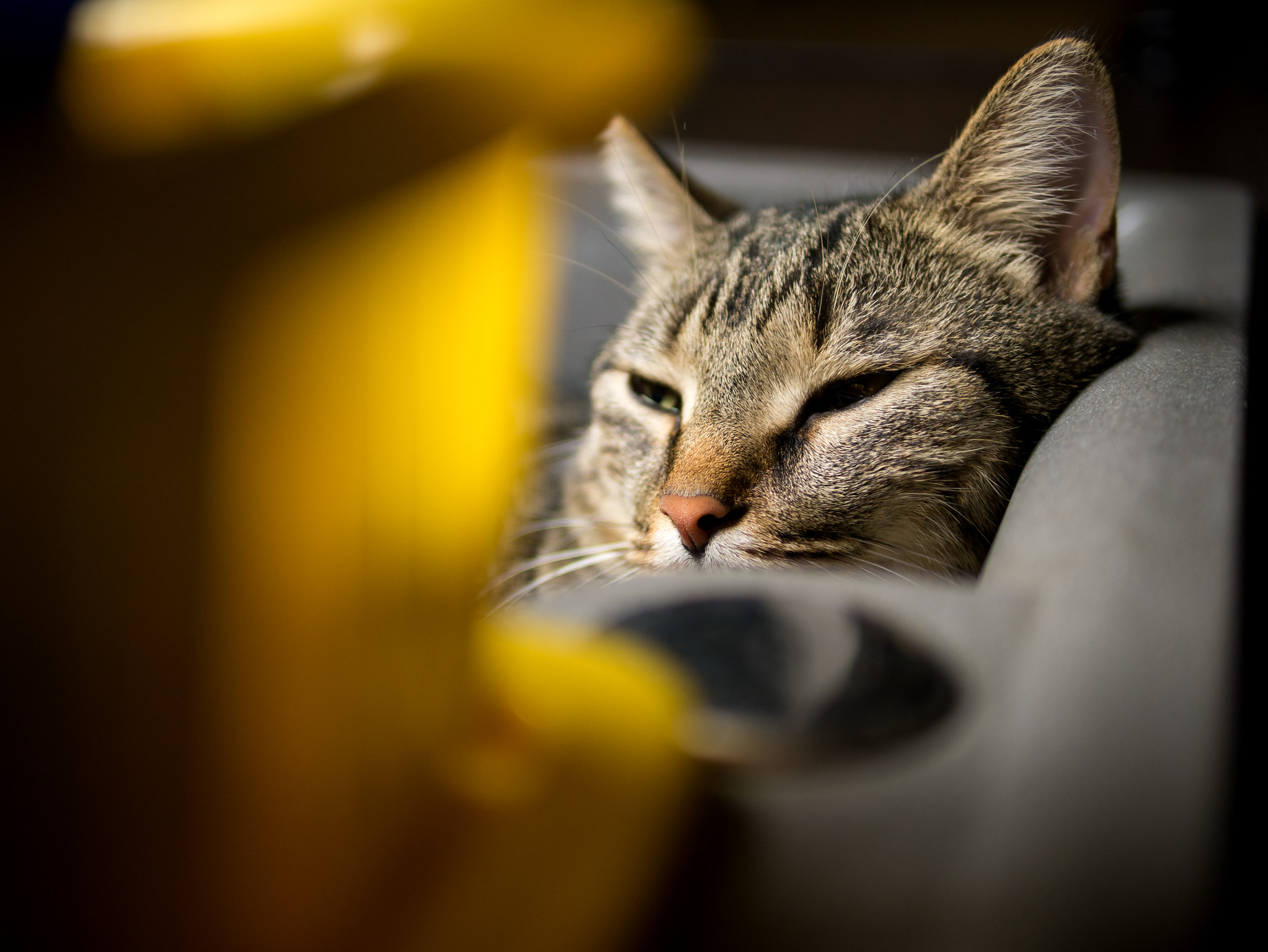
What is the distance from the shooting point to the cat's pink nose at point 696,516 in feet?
2.83

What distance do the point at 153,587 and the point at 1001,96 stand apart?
0.88 metres

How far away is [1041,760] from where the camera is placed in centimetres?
39

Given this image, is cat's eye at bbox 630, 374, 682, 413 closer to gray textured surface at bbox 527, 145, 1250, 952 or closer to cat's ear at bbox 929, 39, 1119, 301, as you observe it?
cat's ear at bbox 929, 39, 1119, 301

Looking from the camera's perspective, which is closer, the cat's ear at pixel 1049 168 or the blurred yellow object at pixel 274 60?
the blurred yellow object at pixel 274 60

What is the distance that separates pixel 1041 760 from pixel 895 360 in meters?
0.56

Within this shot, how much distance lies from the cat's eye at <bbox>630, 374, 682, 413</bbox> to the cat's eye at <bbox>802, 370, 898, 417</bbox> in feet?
0.60

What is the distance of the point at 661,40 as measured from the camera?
2.57 feet

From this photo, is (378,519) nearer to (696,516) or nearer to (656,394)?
(696,516)

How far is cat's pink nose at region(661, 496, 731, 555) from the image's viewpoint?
862 mm

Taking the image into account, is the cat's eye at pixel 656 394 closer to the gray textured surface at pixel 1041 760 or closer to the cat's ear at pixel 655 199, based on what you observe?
the cat's ear at pixel 655 199

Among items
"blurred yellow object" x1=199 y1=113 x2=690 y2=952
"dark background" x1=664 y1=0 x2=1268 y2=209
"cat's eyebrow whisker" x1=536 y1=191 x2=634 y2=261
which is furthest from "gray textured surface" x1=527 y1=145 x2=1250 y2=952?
"dark background" x1=664 y1=0 x2=1268 y2=209

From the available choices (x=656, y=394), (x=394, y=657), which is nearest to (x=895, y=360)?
(x=656, y=394)

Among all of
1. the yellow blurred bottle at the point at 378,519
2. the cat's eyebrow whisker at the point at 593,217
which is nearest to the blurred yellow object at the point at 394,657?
the yellow blurred bottle at the point at 378,519

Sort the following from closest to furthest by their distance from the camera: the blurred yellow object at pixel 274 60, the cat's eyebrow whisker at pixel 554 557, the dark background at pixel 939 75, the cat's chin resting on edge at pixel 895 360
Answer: the blurred yellow object at pixel 274 60, the cat's chin resting on edge at pixel 895 360, the cat's eyebrow whisker at pixel 554 557, the dark background at pixel 939 75
